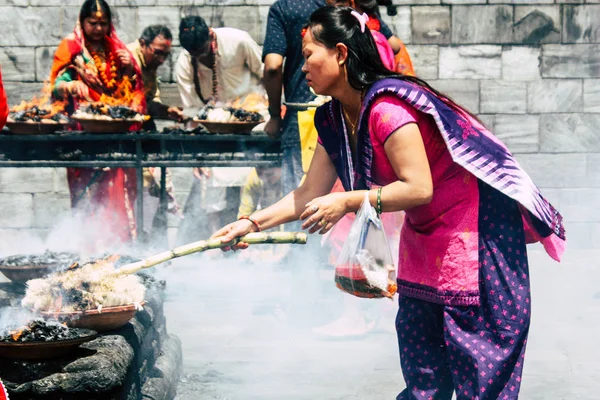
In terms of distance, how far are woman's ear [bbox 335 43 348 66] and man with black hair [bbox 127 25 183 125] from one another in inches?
247

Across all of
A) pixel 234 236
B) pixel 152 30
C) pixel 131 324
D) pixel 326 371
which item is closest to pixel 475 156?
pixel 234 236

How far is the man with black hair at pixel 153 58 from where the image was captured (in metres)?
9.60

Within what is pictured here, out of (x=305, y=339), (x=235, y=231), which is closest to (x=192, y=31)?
(x=305, y=339)

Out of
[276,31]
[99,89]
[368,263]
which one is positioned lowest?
[368,263]

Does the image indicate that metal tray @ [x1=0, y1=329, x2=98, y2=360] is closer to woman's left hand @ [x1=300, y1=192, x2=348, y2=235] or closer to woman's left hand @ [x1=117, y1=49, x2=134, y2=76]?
woman's left hand @ [x1=300, y1=192, x2=348, y2=235]


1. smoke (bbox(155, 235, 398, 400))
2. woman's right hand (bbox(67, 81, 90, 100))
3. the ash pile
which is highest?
woman's right hand (bbox(67, 81, 90, 100))

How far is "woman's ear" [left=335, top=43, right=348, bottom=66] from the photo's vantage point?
3431 millimetres

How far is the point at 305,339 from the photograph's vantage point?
6582 millimetres

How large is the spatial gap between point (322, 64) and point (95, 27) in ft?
19.4

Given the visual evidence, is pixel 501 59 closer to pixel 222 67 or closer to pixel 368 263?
pixel 222 67

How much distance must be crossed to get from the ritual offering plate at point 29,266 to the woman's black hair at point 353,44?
8.84 ft

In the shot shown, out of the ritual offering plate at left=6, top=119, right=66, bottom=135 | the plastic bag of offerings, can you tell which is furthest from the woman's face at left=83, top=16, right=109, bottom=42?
the plastic bag of offerings

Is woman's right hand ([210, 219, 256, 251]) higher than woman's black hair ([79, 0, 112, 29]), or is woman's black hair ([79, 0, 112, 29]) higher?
woman's black hair ([79, 0, 112, 29])

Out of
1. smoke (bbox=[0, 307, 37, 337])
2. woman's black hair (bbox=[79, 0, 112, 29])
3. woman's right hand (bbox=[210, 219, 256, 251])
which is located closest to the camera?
woman's right hand (bbox=[210, 219, 256, 251])
